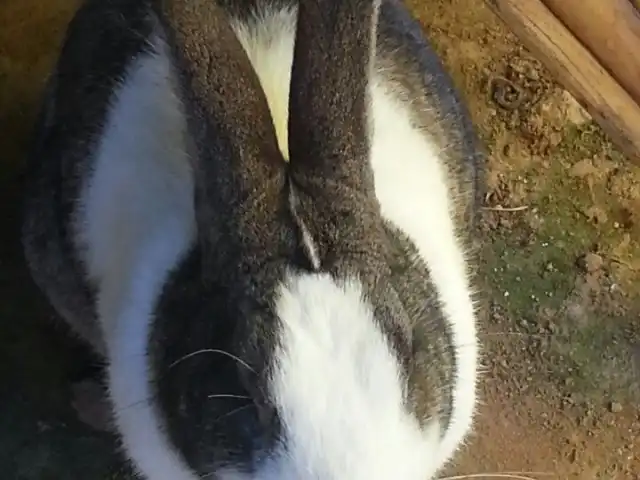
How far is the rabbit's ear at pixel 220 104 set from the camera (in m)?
1.10

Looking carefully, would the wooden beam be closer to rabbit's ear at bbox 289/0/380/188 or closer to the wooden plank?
the wooden plank

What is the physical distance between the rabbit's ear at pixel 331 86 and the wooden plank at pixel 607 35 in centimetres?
60

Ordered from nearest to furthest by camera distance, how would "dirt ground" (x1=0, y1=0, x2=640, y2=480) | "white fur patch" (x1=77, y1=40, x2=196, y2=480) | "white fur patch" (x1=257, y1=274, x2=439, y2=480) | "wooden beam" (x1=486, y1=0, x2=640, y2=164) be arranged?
"white fur patch" (x1=257, y1=274, x2=439, y2=480)
"white fur patch" (x1=77, y1=40, x2=196, y2=480)
"wooden beam" (x1=486, y1=0, x2=640, y2=164)
"dirt ground" (x1=0, y1=0, x2=640, y2=480)

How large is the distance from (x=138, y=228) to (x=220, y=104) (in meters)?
0.34

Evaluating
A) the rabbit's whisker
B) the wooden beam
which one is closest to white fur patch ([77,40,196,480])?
the rabbit's whisker

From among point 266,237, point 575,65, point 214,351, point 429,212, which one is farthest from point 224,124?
point 575,65

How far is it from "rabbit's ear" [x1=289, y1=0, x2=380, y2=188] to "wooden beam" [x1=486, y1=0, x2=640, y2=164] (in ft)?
1.85

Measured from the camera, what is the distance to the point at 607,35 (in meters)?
1.66

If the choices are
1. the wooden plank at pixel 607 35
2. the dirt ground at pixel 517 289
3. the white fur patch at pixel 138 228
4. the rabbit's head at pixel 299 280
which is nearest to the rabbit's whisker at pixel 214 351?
the rabbit's head at pixel 299 280

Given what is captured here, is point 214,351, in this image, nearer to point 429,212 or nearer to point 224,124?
point 224,124

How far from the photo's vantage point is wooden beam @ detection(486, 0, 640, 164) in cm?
165

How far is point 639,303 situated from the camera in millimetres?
2008

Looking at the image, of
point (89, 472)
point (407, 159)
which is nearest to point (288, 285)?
point (407, 159)

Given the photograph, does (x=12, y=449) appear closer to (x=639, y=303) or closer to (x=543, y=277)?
(x=543, y=277)
